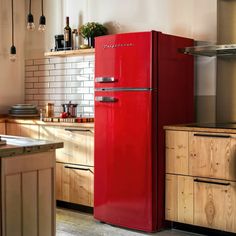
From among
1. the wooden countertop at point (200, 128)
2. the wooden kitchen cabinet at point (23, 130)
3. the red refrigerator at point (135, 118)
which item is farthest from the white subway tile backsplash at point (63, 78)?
the wooden countertop at point (200, 128)

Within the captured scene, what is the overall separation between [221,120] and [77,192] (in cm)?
154

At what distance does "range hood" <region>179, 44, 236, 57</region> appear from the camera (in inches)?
145

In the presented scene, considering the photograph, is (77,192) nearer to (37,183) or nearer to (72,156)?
(72,156)

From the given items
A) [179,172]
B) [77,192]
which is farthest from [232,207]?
[77,192]

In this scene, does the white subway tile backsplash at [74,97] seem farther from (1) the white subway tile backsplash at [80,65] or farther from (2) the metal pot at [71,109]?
(1) the white subway tile backsplash at [80,65]

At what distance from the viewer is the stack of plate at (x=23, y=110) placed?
5228mm

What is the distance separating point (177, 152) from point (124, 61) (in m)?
0.89

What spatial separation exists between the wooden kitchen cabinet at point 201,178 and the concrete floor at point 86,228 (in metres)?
0.25

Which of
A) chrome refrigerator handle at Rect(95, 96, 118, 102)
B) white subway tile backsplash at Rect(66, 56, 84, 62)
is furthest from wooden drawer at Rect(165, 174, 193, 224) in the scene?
white subway tile backsplash at Rect(66, 56, 84, 62)

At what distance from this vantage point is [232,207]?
3.55m

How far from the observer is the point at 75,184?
4.52 metres

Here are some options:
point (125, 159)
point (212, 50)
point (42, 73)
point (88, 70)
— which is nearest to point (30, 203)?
point (125, 159)

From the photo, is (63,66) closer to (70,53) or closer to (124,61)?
(70,53)

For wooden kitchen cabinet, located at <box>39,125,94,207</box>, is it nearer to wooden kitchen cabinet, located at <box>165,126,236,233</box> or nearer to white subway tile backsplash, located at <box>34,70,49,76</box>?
wooden kitchen cabinet, located at <box>165,126,236,233</box>
